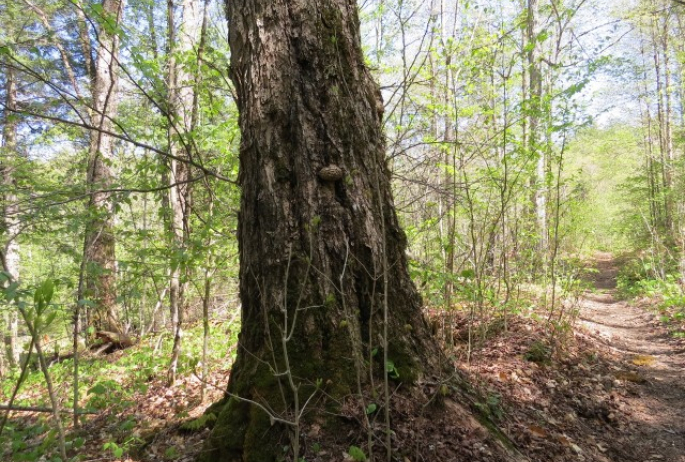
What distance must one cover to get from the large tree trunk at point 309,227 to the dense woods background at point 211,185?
44 cm

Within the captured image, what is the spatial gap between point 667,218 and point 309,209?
14628mm

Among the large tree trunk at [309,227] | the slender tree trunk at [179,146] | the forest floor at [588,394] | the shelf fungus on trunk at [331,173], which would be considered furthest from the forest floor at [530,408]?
the shelf fungus on trunk at [331,173]

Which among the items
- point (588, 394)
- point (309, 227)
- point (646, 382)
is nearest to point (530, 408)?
point (588, 394)

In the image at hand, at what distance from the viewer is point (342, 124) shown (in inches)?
97.6

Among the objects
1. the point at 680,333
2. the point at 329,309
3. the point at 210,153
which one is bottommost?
the point at 680,333

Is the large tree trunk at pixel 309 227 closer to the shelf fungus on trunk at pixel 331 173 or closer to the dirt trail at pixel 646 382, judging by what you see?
the shelf fungus on trunk at pixel 331 173

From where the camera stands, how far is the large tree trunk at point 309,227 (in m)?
2.27

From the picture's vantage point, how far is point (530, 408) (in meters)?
3.15

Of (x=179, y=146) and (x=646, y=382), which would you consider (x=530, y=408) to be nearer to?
(x=646, y=382)

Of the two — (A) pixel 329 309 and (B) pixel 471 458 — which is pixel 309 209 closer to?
(A) pixel 329 309

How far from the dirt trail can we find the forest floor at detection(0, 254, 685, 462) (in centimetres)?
1

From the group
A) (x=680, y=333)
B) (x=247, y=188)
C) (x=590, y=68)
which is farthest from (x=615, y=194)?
(x=247, y=188)

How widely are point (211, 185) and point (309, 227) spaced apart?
2.71m

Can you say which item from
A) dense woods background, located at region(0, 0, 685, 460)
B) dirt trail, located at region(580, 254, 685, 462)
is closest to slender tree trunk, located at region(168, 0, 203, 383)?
dense woods background, located at region(0, 0, 685, 460)
